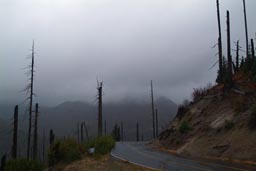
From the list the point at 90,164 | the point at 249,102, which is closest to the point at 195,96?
the point at 249,102

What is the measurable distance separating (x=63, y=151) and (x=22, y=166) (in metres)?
3.08

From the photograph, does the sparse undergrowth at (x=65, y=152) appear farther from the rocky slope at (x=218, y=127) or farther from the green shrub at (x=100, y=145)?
the rocky slope at (x=218, y=127)

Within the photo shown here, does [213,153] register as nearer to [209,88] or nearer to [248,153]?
[248,153]

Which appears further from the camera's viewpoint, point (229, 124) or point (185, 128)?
point (185, 128)

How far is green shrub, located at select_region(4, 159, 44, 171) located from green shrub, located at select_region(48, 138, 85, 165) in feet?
3.58

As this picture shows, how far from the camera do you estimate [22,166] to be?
27.5m

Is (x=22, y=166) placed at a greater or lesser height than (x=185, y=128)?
lesser

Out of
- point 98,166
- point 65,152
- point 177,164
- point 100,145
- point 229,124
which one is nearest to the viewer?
point 177,164

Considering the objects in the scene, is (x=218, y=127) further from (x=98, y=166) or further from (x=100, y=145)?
(x=98, y=166)

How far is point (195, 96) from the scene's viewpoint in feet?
156

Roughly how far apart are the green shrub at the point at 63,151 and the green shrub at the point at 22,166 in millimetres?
1090

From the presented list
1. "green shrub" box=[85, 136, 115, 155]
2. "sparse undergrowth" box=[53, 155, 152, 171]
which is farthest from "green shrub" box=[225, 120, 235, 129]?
"sparse undergrowth" box=[53, 155, 152, 171]

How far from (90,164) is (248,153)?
9757 mm

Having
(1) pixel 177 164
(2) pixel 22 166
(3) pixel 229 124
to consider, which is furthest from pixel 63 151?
(3) pixel 229 124
